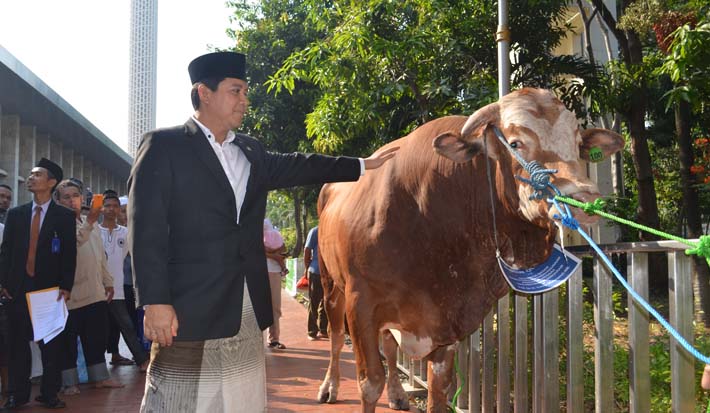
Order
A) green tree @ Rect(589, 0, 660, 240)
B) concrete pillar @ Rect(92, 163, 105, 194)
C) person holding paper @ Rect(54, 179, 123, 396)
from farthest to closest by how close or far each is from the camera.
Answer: concrete pillar @ Rect(92, 163, 105, 194)
green tree @ Rect(589, 0, 660, 240)
person holding paper @ Rect(54, 179, 123, 396)

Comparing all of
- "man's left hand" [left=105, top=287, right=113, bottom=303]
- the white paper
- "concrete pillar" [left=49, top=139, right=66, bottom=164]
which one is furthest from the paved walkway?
"concrete pillar" [left=49, top=139, right=66, bottom=164]

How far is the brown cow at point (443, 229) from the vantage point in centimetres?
298

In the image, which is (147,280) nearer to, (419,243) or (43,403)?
(419,243)

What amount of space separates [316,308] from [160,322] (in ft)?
24.2

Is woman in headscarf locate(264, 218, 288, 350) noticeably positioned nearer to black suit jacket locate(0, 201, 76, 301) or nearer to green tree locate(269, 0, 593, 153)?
green tree locate(269, 0, 593, 153)

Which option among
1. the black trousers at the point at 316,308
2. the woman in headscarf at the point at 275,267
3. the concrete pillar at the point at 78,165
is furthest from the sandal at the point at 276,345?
the concrete pillar at the point at 78,165

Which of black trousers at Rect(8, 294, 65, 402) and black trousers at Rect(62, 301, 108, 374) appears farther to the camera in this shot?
black trousers at Rect(62, 301, 108, 374)

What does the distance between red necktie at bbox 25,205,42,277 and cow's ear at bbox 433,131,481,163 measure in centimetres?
428

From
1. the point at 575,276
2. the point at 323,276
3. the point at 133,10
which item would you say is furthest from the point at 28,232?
the point at 133,10

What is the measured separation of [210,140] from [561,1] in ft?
23.5

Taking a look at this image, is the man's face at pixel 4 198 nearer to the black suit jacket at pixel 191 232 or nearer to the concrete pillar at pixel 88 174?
the black suit jacket at pixel 191 232

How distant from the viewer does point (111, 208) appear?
24.7ft

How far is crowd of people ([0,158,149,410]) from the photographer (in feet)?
18.1

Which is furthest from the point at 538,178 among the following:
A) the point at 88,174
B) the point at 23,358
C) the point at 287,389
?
the point at 88,174
